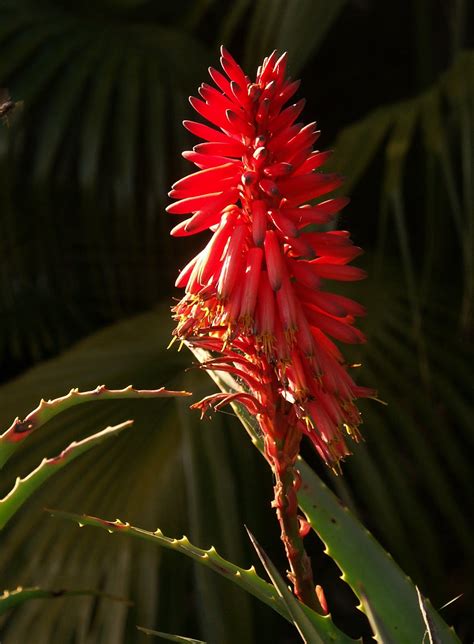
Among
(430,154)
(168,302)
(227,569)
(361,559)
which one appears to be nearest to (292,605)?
(227,569)

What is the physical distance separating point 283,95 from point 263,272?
145 mm

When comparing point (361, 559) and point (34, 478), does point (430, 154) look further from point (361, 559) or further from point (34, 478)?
point (34, 478)

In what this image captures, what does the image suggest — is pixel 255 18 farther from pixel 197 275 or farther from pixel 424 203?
pixel 197 275

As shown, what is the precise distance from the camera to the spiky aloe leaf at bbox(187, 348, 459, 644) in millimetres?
716

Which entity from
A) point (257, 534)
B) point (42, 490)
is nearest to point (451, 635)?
point (257, 534)

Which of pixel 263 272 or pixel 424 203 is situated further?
pixel 424 203

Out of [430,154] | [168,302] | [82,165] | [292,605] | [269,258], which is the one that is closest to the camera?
[292,605]

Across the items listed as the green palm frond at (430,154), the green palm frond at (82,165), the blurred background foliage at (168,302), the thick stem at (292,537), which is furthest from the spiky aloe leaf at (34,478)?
the green palm frond at (82,165)

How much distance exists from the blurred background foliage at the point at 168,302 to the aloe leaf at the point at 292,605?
407 mm

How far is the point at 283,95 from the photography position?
69cm

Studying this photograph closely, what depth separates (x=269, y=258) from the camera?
26.9 inches

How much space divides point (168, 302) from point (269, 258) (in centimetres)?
131

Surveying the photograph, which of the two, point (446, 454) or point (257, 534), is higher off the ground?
point (257, 534)

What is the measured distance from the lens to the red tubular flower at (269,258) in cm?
67
